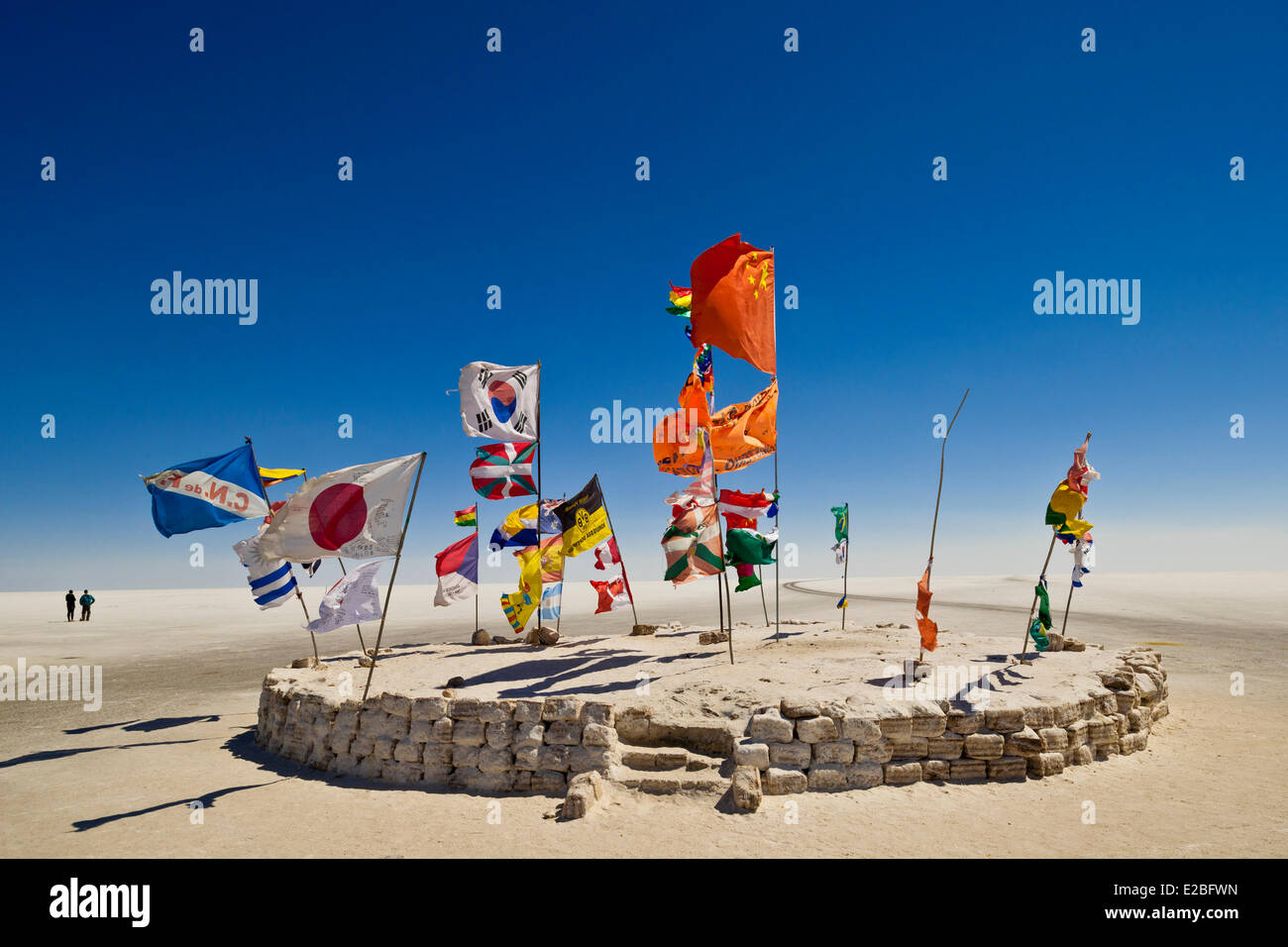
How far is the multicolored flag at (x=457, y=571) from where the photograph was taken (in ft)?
60.3

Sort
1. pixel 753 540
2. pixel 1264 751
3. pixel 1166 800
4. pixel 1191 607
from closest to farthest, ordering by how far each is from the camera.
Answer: pixel 1166 800 < pixel 1264 751 < pixel 753 540 < pixel 1191 607

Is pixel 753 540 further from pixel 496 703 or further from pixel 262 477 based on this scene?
pixel 262 477

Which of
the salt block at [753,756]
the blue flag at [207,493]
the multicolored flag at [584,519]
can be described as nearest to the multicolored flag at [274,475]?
the blue flag at [207,493]

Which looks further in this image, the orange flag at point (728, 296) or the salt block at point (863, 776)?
the orange flag at point (728, 296)

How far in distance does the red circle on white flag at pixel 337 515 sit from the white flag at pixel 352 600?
126cm

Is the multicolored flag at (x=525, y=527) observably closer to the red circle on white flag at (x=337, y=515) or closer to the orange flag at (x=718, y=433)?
the orange flag at (x=718, y=433)

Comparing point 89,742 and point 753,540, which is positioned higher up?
point 753,540

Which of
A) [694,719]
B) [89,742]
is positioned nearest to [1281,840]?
[694,719]

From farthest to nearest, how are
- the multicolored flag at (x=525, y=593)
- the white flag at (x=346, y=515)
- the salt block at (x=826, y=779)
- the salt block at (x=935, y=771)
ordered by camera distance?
the multicolored flag at (x=525, y=593), the white flag at (x=346, y=515), the salt block at (x=935, y=771), the salt block at (x=826, y=779)

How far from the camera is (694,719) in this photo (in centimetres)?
1140

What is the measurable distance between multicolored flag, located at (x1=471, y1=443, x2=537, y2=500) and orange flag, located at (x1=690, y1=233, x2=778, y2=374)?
255 inches

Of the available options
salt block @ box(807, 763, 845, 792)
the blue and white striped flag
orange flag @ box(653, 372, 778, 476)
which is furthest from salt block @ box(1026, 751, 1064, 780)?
the blue and white striped flag

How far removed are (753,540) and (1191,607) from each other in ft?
150

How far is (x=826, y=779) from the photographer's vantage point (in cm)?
1010
